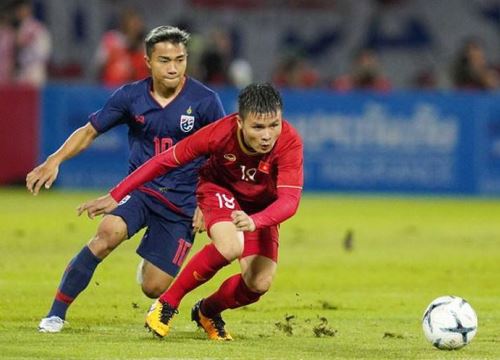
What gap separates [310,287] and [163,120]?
3.53 m

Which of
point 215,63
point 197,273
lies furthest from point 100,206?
point 215,63

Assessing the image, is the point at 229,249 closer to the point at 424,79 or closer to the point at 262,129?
the point at 262,129

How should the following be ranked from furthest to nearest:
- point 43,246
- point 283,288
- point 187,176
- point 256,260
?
point 43,246 → point 283,288 → point 187,176 → point 256,260

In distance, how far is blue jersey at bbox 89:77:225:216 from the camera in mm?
10359

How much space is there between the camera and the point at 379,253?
54.6 feet

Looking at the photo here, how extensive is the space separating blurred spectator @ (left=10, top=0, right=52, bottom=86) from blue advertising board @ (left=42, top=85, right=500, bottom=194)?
66 centimetres

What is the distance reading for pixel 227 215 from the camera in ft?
31.0

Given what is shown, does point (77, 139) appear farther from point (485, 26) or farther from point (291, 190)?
point (485, 26)

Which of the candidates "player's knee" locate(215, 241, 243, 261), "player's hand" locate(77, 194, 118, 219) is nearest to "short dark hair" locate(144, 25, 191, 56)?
"player's hand" locate(77, 194, 118, 219)

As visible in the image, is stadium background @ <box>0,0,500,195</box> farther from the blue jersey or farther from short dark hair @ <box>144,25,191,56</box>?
short dark hair @ <box>144,25,191,56</box>

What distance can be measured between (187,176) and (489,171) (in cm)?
1386

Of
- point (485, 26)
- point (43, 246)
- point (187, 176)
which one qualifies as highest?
point (485, 26)

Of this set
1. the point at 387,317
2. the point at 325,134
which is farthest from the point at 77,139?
the point at 325,134

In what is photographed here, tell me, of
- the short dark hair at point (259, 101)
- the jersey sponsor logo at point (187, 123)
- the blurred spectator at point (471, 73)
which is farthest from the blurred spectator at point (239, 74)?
the short dark hair at point (259, 101)
